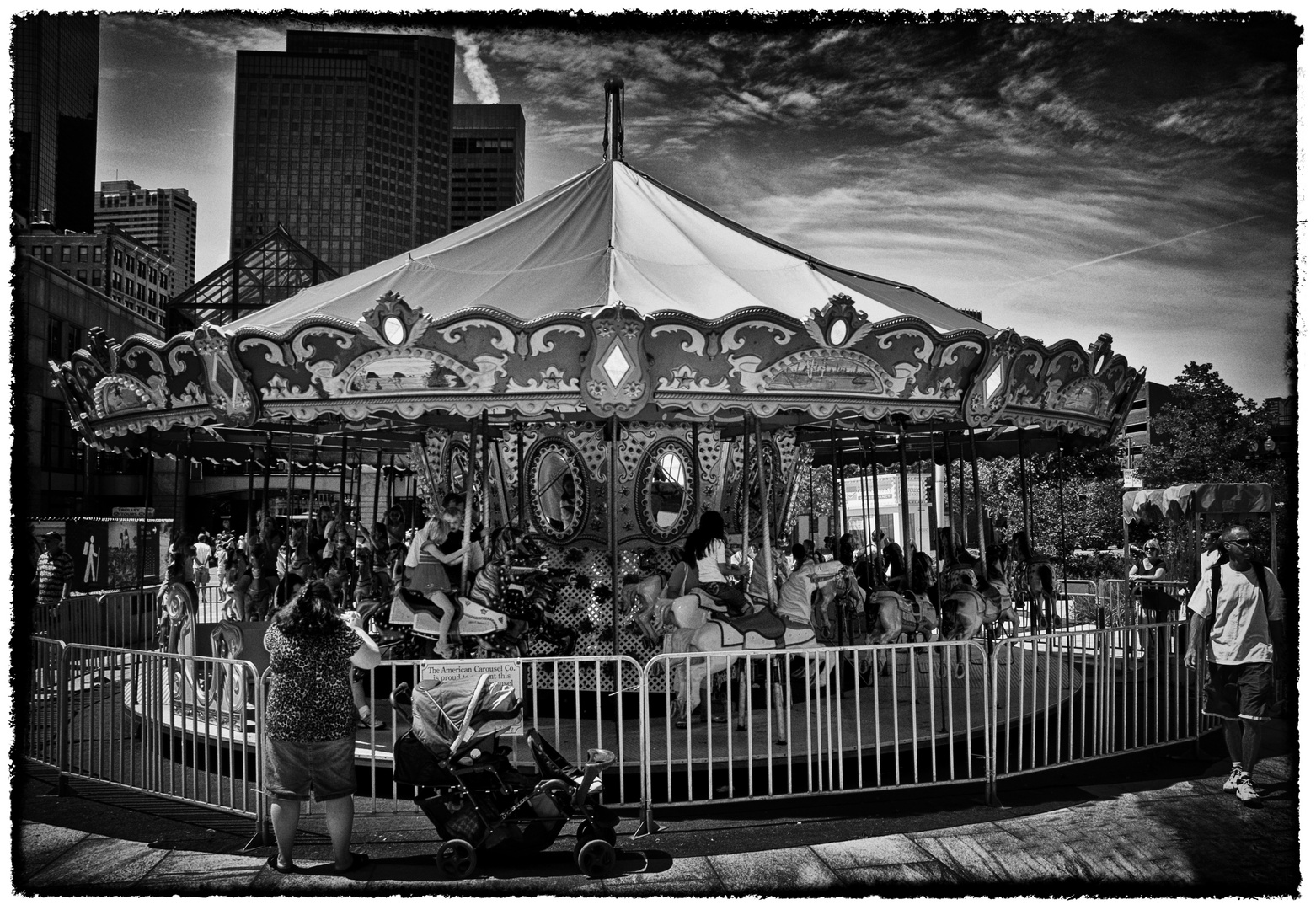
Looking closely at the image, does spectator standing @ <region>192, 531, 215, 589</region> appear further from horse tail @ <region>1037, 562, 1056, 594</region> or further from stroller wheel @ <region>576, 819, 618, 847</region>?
stroller wheel @ <region>576, 819, 618, 847</region>

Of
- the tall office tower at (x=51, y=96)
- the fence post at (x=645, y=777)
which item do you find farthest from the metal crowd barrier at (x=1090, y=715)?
the tall office tower at (x=51, y=96)

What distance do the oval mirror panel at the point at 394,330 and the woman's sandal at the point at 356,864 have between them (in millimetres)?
3185

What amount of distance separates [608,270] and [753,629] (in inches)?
111

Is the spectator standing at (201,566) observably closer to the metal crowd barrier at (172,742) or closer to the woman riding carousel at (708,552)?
the metal crowd barrier at (172,742)

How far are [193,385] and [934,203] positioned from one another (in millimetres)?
12109

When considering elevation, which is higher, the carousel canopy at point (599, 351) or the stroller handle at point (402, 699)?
the carousel canopy at point (599, 351)

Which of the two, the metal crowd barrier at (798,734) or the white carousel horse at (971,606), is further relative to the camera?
the white carousel horse at (971,606)

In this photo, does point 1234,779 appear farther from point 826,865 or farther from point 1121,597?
point 1121,597

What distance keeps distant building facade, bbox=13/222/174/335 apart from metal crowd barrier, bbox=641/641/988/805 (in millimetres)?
26409

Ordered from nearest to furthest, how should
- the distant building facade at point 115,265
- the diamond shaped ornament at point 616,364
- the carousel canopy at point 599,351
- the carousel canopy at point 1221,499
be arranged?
the diamond shaped ornament at point 616,364 < the carousel canopy at point 599,351 < the carousel canopy at point 1221,499 < the distant building facade at point 115,265

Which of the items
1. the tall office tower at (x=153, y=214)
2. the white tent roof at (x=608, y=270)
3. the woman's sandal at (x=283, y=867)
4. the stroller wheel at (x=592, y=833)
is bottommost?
the woman's sandal at (x=283, y=867)

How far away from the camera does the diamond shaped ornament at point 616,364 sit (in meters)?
6.88

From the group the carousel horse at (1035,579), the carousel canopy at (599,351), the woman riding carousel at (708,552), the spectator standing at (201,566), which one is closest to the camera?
the carousel canopy at (599,351)

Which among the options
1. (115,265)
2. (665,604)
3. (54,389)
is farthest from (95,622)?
(115,265)
